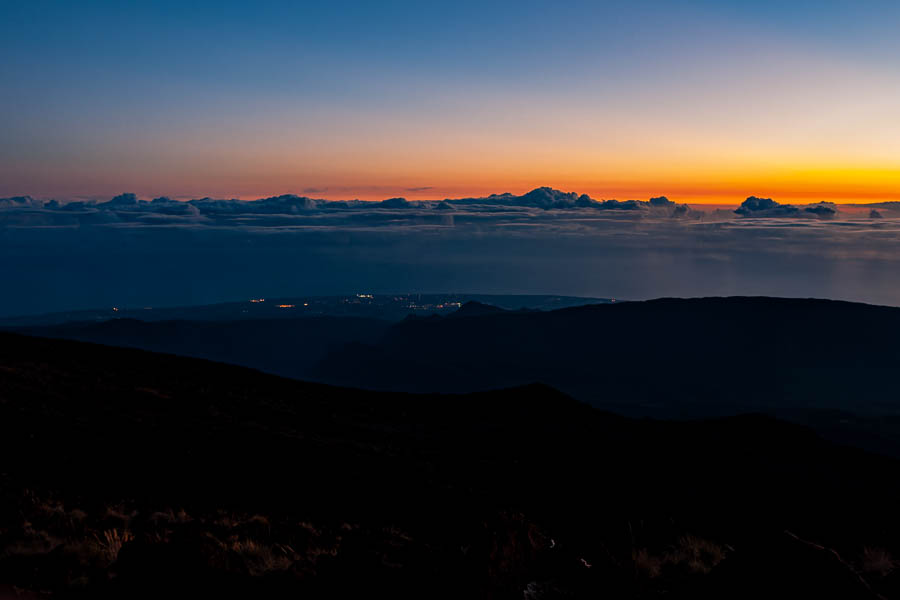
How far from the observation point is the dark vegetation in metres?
7.58

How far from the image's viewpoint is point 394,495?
18141mm

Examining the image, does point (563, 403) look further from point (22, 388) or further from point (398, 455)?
point (22, 388)

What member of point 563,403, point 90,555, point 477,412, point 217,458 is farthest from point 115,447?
point 563,403

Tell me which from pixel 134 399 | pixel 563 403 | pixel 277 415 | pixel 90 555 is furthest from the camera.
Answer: pixel 563 403

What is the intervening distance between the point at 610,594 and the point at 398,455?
17.9m

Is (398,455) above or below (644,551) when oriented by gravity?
below

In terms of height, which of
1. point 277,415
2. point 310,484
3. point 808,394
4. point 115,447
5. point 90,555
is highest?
point 90,555

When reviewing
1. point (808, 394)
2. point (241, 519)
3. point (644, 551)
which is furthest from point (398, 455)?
point (808, 394)

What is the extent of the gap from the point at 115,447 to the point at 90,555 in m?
10.2

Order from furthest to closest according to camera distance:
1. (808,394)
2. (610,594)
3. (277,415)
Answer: (808,394)
(277,415)
(610,594)

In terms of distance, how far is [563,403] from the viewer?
4481 cm

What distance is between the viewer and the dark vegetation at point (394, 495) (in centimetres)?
758

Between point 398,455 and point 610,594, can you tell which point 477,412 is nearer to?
point 398,455

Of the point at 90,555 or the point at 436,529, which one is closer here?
the point at 90,555
